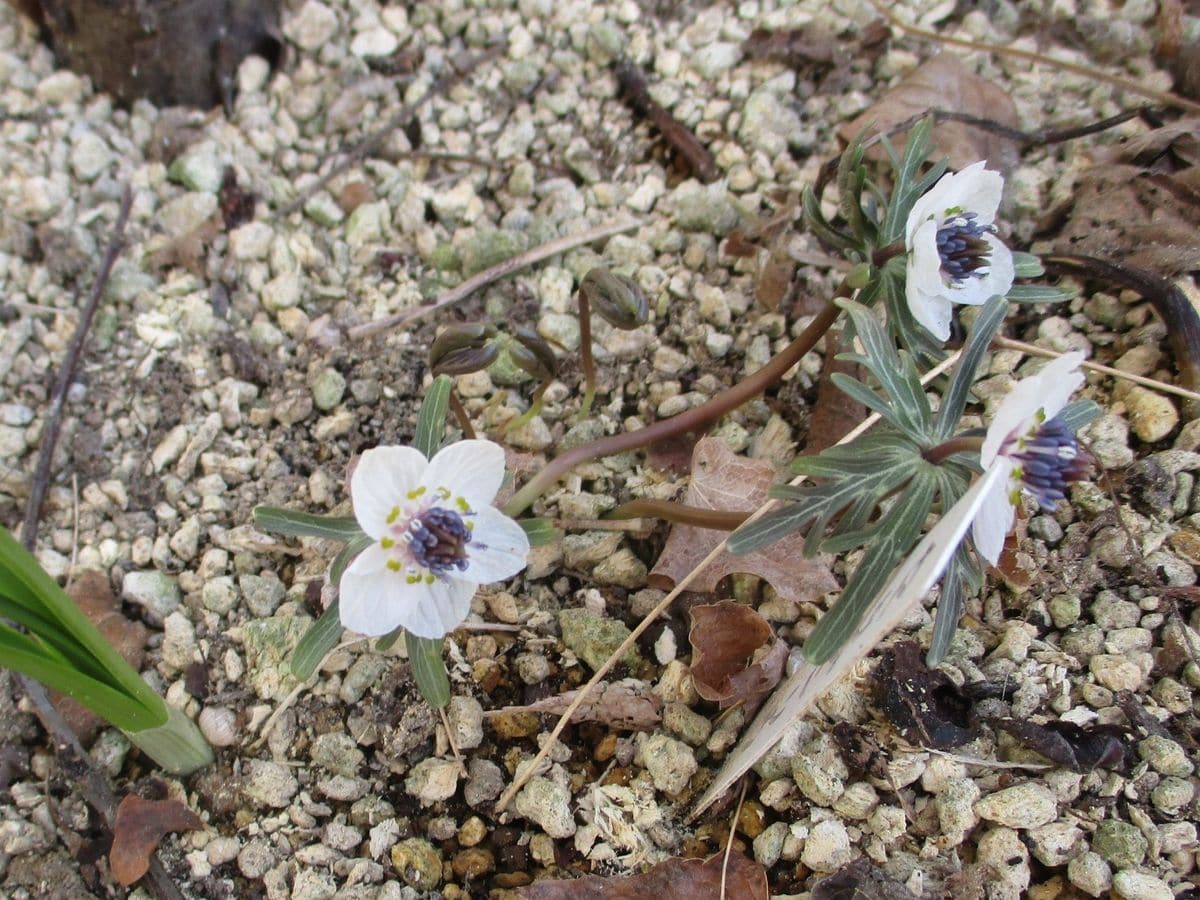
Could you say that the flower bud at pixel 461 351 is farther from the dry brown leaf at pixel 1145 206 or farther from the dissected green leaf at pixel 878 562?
the dry brown leaf at pixel 1145 206

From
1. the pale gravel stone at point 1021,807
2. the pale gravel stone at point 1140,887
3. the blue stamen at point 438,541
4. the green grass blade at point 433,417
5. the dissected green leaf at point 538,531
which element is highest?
the green grass blade at point 433,417

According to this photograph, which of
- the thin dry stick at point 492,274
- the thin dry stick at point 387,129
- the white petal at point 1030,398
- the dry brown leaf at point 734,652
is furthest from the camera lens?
the thin dry stick at point 387,129

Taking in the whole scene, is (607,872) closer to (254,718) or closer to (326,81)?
(254,718)

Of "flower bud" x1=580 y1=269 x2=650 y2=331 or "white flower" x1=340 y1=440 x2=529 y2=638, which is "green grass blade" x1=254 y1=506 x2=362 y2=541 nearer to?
"white flower" x1=340 y1=440 x2=529 y2=638

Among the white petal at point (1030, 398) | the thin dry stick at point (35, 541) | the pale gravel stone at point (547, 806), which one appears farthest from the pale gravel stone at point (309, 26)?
the white petal at point (1030, 398)

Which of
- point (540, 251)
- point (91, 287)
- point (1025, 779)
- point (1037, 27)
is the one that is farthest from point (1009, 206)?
point (91, 287)

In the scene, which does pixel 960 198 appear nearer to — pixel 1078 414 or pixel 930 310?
pixel 930 310

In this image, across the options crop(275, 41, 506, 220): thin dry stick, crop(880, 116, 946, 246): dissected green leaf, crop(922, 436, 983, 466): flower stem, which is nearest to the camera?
crop(922, 436, 983, 466): flower stem

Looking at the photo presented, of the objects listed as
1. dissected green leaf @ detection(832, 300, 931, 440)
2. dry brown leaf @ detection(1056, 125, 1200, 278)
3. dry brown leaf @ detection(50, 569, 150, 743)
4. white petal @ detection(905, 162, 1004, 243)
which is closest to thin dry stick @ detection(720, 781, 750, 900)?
dissected green leaf @ detection(832, 300, 931, 440)
